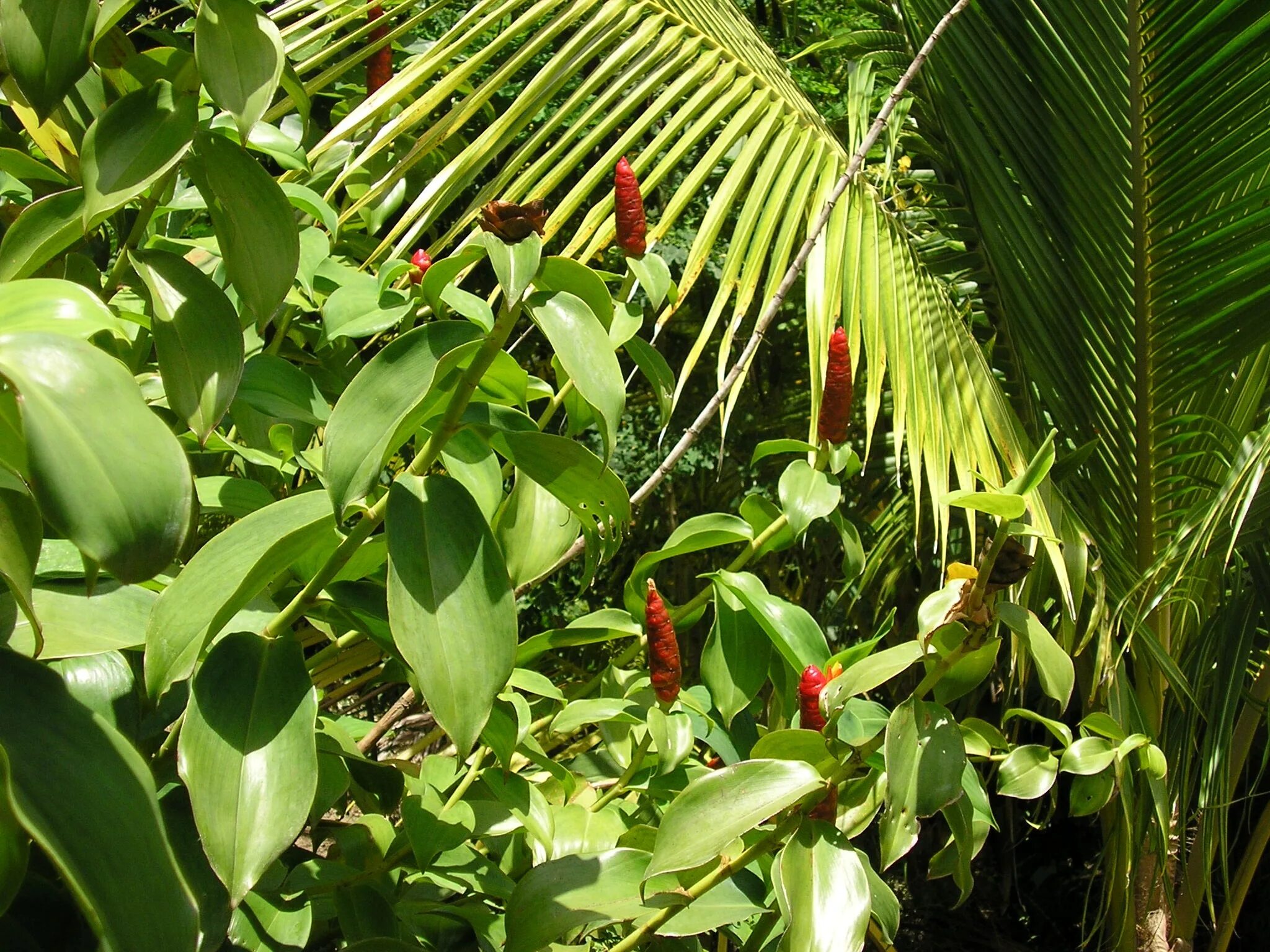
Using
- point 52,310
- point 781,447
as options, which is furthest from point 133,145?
point 781,447

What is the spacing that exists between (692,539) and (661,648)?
12 cm

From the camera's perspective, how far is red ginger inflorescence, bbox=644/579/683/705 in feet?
2.64

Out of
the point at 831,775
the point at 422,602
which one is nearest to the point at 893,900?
the point at 831,775

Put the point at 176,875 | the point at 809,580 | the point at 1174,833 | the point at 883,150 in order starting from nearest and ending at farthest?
the point at 176,875, the point at 1174,833, the point at 883,150, the point at 809,580

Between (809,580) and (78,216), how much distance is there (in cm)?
231

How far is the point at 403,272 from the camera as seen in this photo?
1.04 m

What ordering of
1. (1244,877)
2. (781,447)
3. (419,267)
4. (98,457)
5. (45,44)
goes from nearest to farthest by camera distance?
(98,457) → (45,44) → (781,447) → (419,267) → (1244,877)

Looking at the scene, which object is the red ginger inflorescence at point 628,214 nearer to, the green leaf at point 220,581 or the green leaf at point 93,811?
the green leaf at point 220,581

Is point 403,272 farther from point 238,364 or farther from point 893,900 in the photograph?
point 893,900

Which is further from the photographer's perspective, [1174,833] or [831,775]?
[1174,833]

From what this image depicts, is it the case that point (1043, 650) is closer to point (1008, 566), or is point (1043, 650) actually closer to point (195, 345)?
point (1008, 566)

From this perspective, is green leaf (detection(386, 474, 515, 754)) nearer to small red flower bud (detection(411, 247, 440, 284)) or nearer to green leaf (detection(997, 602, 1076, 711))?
green leaf (detection(997, 602, 1076, 711))

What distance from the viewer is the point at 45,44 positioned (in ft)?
1.60

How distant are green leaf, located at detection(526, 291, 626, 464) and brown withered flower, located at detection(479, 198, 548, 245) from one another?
0.12 feet
